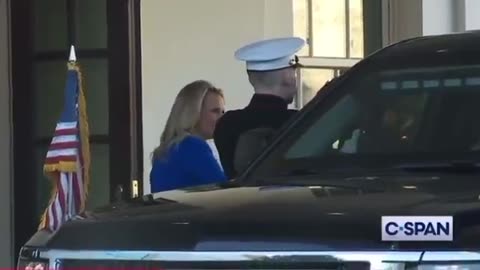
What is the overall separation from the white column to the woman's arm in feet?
10.7

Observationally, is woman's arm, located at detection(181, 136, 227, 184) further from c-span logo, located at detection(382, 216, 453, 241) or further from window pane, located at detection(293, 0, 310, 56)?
window pane, located at detection(293, 0, 310, 56)

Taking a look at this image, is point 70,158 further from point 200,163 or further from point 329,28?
point 329,28

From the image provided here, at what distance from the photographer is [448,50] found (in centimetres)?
446

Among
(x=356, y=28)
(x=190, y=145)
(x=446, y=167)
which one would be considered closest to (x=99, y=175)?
(x=190, y=145)

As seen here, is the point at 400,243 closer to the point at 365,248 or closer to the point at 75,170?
the point at 365,248

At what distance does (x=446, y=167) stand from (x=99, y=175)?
4.58m

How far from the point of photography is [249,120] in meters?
5.46

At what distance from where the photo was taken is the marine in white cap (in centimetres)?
543

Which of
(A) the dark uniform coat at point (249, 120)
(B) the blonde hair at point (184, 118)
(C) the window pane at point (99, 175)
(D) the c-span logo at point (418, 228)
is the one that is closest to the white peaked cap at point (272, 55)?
(A) the dark uniform coat at point (249, 120)

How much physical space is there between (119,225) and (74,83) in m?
3.95

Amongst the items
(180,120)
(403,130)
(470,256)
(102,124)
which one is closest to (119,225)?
(470,256)

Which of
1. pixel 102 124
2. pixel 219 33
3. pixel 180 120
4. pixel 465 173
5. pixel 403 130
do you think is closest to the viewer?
pixel 465 173

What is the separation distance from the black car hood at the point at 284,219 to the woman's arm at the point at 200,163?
1904 millimetres

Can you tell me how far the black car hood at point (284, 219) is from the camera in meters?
2.91
